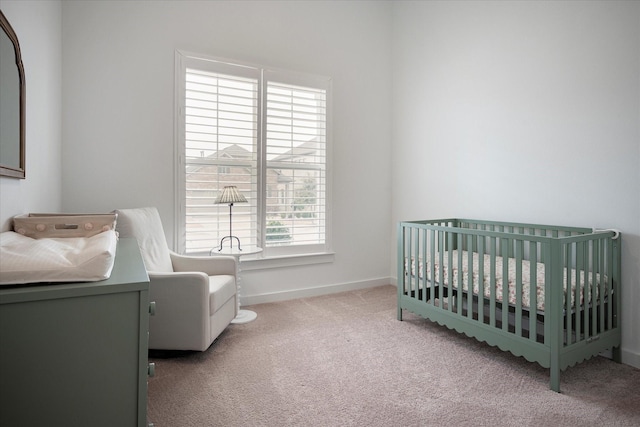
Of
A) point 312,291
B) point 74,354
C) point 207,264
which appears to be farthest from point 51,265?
point 312,291

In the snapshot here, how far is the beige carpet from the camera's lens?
5.56 feet

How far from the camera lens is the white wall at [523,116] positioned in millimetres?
2254

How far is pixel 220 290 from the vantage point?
7.99ft

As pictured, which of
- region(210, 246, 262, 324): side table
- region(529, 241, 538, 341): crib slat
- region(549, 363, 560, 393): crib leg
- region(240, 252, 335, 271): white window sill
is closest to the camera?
region(549, 363, 560, 393): crib leg

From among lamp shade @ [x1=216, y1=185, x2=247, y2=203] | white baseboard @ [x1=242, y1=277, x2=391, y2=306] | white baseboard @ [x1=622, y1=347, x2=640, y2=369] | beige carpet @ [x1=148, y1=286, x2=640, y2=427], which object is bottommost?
beige carpet @ [x1=148, y1=286, x2=640, y2=427]

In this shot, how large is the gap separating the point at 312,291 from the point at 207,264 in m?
1.27

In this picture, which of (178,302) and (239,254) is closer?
(178,302)

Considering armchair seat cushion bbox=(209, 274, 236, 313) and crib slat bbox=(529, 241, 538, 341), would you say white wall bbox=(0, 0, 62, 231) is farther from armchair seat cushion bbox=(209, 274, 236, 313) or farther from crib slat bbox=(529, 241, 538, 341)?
crib slat bbox=(529, 241, 538, 341)

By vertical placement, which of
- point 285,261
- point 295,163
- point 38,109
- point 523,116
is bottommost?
point 285,261

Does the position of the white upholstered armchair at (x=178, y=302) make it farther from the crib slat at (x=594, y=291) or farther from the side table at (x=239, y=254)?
the crib slat at (x=594, y=291)

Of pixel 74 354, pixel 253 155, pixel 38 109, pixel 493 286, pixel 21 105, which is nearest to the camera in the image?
pixel 74 354

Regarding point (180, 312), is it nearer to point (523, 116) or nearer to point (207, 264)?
point (207, 264)

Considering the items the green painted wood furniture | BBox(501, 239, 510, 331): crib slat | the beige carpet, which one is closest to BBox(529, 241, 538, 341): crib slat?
the green painted wood furniture

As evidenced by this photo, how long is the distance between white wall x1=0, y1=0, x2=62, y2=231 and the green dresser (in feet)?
2.99
